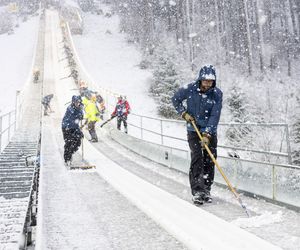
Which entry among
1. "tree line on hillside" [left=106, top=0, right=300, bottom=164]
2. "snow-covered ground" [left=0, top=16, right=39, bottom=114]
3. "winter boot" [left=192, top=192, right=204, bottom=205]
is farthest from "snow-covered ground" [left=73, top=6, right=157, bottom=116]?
"winter boot" [left=192, top=192, right=204, bottom=205]

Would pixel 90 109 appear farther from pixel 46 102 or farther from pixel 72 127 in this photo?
pixel 46 102

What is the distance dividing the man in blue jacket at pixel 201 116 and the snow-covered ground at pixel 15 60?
2799 centimetres

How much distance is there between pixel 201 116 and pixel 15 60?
5195cm

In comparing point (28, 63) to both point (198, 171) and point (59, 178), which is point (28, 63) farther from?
point (198, 171)

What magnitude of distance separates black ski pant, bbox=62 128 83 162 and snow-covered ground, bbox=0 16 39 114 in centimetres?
2243

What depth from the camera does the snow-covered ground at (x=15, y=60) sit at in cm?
3838

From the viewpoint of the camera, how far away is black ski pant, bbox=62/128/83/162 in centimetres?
1105

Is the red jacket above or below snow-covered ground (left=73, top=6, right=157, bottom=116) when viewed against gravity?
below

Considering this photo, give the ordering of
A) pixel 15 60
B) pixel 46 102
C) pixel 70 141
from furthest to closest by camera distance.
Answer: pixel 15 60, pixel 46 102, pixel 70 141

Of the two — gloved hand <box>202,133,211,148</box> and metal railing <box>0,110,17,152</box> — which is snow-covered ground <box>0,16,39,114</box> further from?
gloved hand <box>202,133,211,148</box>

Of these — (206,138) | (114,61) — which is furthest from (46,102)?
(114,61)

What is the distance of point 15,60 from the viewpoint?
2151 inches

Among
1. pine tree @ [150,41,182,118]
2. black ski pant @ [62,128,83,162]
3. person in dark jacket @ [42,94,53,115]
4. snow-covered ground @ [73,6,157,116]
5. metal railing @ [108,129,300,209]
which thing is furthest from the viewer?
snow-covered ground @ [73,6,157,116]

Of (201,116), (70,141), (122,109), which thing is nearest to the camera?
(201,116)
